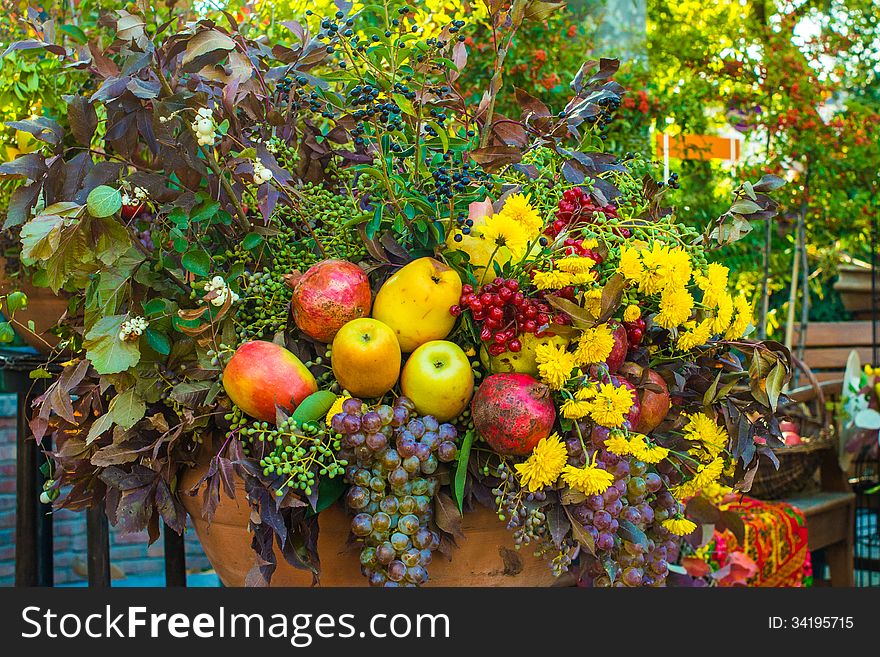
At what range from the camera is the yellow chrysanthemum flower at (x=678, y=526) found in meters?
0.71

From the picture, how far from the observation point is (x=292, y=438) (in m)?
0.61

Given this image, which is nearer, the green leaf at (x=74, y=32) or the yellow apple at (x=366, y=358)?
the yellow apple at (x=366, y=358)

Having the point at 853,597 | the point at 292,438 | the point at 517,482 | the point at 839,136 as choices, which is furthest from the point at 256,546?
the point at 839,136

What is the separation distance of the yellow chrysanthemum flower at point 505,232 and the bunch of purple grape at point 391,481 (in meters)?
0.15

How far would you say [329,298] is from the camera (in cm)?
67

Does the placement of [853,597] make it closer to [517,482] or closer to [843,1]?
[517,482]

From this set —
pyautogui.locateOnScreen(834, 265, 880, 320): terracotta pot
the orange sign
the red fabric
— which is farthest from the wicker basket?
pyautogui.locateOnScreen(834, 265, 880, 320): terracotta pot

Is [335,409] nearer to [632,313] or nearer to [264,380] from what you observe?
[264,380]

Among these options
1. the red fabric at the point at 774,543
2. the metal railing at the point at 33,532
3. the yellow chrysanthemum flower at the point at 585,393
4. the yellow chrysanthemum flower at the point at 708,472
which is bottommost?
the red fabric at the point at 774,543

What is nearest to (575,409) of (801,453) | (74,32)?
(74,32)

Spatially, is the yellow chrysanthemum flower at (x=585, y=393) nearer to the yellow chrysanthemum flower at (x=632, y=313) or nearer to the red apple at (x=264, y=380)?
the yellow chrysanthemum flower at (x=632, y=313)

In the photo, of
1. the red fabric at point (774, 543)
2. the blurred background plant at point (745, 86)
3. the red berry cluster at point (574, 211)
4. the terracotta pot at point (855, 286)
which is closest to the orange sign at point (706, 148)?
the blurred background plant at point (745, 86)

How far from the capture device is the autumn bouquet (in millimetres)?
631

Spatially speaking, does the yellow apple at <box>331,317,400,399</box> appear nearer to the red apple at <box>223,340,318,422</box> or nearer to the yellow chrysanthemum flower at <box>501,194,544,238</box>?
the red apple at <box>223,340,318,422</box>
